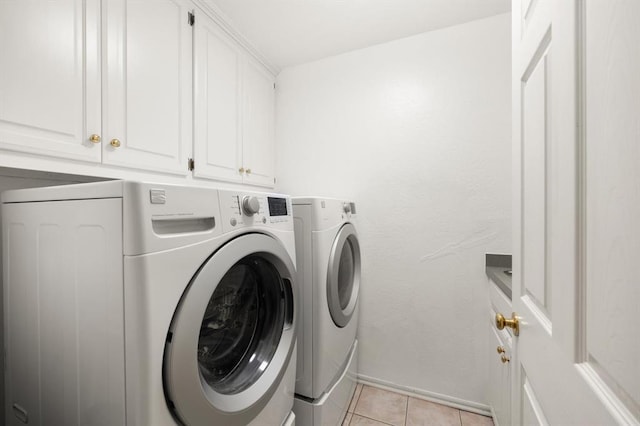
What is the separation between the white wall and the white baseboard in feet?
0.07

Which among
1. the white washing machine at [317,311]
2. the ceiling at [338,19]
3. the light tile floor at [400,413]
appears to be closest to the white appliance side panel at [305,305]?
the white washing machine at [317,311]

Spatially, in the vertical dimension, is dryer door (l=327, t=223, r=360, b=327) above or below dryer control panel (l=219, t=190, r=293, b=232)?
below

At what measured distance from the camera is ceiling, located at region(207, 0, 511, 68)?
1452mm

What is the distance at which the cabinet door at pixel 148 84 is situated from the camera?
100cm

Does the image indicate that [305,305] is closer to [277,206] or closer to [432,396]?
[277,206]

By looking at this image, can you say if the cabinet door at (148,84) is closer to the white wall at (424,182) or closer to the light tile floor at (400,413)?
the white wall at (424,182)

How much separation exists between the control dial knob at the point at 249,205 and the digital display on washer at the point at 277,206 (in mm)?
111

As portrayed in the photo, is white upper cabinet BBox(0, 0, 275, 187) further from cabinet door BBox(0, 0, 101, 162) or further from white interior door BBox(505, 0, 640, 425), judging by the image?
white interior door BBox(505, 0, 640, 425)

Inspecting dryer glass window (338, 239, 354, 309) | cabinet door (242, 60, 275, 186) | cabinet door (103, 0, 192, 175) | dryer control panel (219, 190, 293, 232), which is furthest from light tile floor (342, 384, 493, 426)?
cabinet door (103, 0, 192, 175)

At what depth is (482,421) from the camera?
1531 mm

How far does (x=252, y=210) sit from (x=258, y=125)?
125cm

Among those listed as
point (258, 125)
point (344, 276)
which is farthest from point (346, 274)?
point (258, 125)

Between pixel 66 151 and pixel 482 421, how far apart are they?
2371 millimetres

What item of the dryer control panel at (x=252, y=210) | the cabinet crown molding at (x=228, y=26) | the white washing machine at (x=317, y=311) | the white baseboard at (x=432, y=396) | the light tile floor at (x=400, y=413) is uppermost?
A: the cabinet crown molding at (x=228, y=26)
